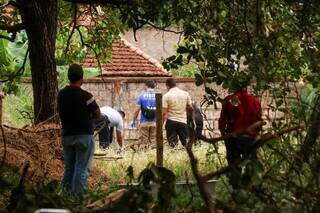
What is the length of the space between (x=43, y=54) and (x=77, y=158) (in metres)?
3.46

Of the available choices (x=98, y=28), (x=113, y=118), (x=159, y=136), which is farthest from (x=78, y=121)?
(x=113, y=118)

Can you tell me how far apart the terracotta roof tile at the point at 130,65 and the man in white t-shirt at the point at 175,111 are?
1174 cm

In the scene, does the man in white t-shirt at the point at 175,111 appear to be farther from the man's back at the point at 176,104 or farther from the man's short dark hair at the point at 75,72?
the man's short dark hair at the point at 75,72

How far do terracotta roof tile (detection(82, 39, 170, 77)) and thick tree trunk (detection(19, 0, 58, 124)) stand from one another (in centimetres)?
1560

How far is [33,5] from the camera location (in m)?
12.6

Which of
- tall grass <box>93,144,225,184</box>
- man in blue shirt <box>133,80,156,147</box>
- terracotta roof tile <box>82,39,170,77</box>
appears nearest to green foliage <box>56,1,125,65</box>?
tall grass <box>93,144,225,184</box>

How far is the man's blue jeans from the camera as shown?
989 centimetres

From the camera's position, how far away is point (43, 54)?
514 inches

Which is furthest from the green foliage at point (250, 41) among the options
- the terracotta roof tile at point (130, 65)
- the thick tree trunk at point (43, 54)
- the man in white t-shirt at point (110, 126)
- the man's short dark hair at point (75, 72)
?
the terracotta roof tile at point (130, 65)

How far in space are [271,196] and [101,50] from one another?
10.6m

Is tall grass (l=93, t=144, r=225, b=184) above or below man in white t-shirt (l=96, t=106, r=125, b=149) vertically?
below

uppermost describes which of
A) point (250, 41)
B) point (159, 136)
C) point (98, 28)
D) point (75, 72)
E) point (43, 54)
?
point (98, 28)

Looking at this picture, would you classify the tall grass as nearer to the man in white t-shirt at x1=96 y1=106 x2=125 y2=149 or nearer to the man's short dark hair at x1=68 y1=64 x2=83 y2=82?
the man's short dark hair at x1=68 y1=64 x2=83 y2=82

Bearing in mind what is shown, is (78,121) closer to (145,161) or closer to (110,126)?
(145,161)
